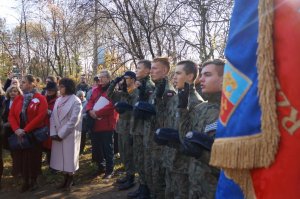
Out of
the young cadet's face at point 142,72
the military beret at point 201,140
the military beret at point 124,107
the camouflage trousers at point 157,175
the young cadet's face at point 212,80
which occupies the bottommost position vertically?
the camouflage trousers at point 157,175

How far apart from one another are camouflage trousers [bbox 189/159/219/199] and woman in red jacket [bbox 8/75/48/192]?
380 cm

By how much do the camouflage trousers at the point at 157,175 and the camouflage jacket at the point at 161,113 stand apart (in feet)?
0.34

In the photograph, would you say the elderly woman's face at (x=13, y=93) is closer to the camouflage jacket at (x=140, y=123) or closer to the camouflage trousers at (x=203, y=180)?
the camouflage jacket at (x=140, y=123)

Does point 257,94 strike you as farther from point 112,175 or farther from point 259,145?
point 112,175

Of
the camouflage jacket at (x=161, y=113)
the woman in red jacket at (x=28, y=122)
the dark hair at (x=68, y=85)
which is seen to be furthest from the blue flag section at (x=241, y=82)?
the woman in red jacket at (x=28, y=122)

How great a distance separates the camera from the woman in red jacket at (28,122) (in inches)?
250

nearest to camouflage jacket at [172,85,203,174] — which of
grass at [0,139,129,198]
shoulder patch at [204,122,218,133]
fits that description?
shoulder patch at [204,122,218,133]

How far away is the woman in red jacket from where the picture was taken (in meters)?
6.36

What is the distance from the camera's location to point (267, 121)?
1.50 m

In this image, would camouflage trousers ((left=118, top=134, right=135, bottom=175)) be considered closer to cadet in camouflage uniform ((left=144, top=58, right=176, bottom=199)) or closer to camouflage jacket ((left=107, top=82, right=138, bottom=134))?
camouflage jacket ((left=107, top=82, right=138, bottom=134))

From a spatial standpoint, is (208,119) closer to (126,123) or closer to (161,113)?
(161,113)

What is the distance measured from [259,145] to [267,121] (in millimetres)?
105

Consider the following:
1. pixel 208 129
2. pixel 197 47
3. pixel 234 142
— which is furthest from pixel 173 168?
pixel 197 47

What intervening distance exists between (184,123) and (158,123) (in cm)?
132
